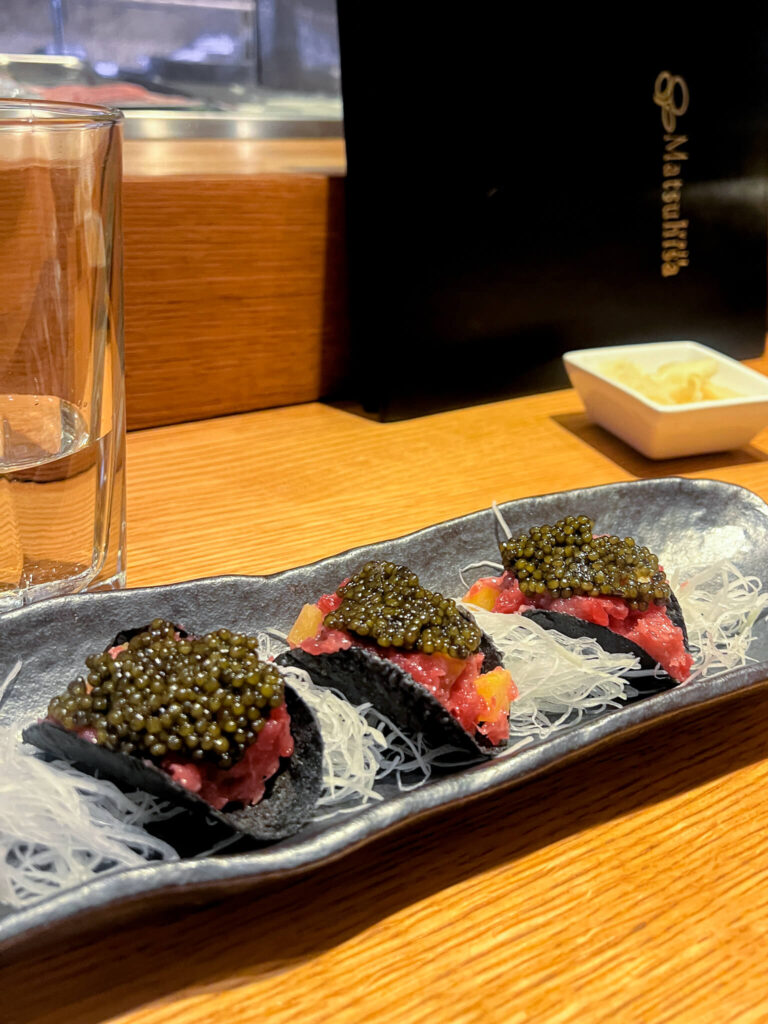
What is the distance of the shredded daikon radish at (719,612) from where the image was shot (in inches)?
45.8

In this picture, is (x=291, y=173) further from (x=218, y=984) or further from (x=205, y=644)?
(x=218, y=984)

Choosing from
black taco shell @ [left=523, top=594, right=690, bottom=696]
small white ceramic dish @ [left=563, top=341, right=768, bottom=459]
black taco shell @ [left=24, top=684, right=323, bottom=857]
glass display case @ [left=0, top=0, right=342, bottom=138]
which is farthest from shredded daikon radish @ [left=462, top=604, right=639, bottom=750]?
glass display case @ [left=0, top=0, right=342, bottom=138]

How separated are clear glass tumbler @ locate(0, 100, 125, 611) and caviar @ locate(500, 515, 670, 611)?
0.56m

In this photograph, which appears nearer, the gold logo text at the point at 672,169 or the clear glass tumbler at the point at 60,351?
the clear glass tumbler at the point at 60,351

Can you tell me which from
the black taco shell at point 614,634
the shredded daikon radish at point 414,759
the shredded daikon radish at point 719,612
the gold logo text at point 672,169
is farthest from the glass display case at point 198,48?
the shredded daikon radish at point 414,759

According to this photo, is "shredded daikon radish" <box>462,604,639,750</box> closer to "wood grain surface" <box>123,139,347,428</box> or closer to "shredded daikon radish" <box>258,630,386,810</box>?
"shredded daikon radish" <box>258,630,386,810</box>

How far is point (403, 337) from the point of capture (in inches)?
73.7

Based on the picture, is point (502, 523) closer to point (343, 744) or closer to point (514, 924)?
point (343, 744)

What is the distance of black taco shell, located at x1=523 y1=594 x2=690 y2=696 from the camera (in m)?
1.09

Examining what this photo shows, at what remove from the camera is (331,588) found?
1.21 meters

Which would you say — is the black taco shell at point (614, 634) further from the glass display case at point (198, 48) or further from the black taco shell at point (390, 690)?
the glass display case at point (198, 48)

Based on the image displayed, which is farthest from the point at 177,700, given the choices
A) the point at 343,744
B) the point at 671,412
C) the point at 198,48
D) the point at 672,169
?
the point at 198,48

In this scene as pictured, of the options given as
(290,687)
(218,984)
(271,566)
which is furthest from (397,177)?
(218,984)

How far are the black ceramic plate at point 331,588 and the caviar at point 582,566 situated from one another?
0.46 feet
